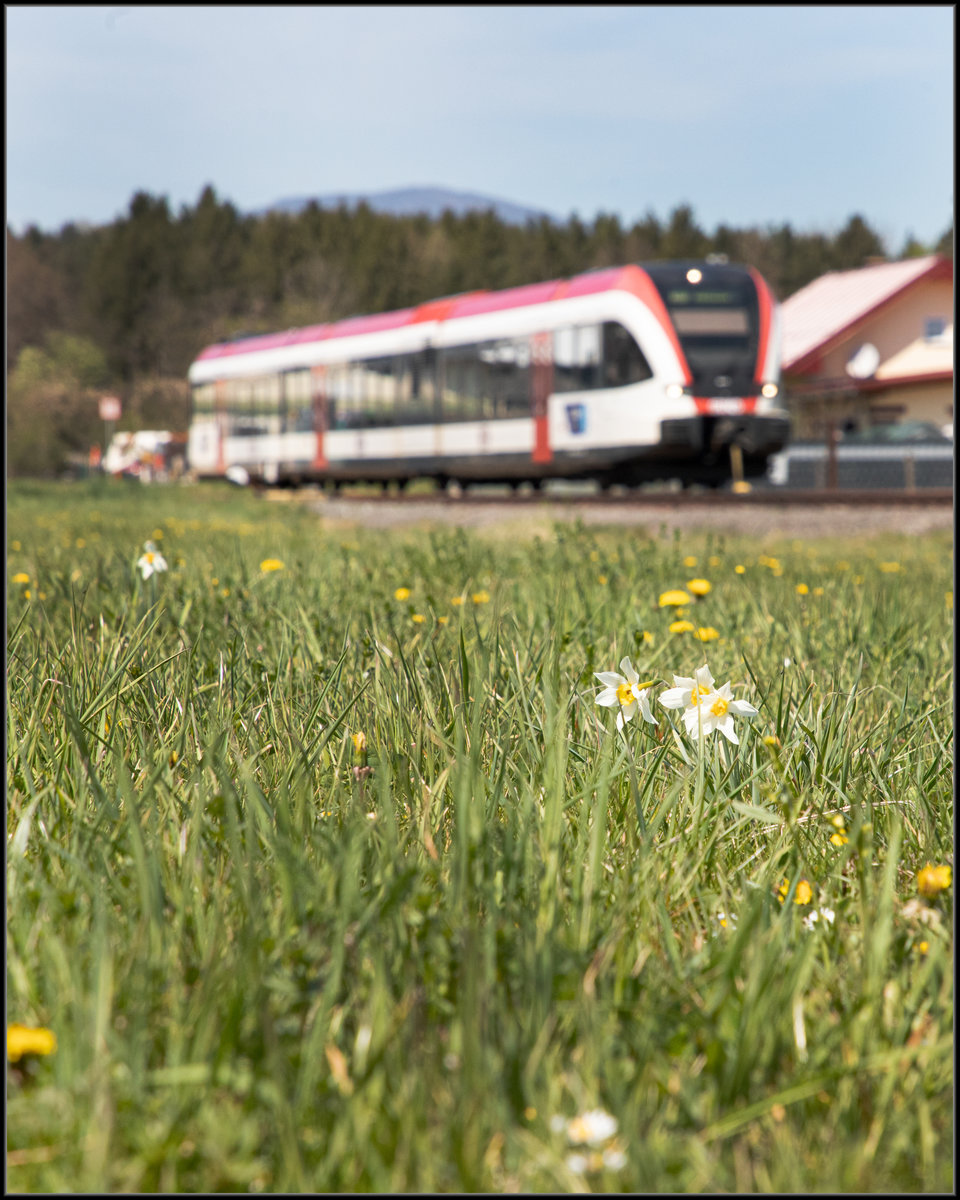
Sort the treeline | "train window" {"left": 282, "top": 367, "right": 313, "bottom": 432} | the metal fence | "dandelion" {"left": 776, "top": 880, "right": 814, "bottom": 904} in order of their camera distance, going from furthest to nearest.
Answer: the treeline → the metal fence → "train window" {"left": 282, "top": 367, "right": 313, "bottom": 432} → "dandelion" {"left": 776, "top": 880, "right": 814, "bottom": 904}

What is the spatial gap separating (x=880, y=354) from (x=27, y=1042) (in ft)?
140

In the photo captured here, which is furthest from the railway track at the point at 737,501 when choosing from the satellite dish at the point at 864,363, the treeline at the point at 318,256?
the treeline at the point at 318,256

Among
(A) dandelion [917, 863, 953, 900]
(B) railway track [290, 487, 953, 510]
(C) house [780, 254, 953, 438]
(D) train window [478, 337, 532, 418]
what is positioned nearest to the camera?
(A) dandelion [917, 863, 953, 900]

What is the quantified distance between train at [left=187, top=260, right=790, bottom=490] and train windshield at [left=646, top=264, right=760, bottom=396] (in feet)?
0.07

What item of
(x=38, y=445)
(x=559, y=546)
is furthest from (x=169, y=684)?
(x=38, y=445)

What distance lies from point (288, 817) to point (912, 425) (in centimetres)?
3540

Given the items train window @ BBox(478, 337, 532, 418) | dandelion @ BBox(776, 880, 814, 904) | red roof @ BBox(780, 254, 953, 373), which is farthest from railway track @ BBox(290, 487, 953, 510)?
red roof @ BBox(780, 254, 953, 373)

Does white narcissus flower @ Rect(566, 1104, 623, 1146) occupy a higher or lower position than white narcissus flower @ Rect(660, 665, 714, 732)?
lower

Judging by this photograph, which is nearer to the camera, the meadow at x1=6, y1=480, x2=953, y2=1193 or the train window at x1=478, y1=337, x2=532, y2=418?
the meadow at x1=6, y1=480, x2=953, y2=1193

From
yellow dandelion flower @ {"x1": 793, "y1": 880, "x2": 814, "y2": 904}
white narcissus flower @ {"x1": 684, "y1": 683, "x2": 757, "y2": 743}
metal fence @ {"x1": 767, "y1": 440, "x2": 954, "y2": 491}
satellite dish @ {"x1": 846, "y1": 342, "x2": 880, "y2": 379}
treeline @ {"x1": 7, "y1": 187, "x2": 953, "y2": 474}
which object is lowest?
yellow dandelion flower @ {"x1": 793, "y1": 880, "x2": 814, "y2": 904}

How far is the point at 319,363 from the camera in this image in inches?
914

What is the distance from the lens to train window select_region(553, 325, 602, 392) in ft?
55.8

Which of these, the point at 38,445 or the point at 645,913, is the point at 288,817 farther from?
the point at 38,445

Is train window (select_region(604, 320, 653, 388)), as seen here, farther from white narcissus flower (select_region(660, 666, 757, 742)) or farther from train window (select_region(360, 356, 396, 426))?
white narcissus flower (select_region(660, 666, 757, 742))
